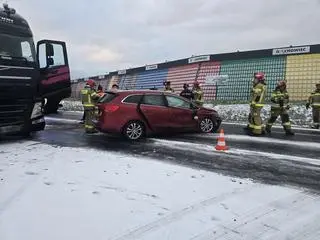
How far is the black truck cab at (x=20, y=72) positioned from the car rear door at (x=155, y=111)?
107 inches

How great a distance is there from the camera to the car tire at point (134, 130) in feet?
38.8

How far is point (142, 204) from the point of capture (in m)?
6.02

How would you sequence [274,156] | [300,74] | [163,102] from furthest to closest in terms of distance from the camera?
[300,74]
[163,102]
[274,156]

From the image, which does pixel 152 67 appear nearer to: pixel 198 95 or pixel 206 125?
pixel 198 95

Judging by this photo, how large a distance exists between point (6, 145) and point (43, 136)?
6.36 ft

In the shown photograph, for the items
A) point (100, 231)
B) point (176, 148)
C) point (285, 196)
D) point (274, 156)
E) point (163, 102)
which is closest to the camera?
point (100, 231)

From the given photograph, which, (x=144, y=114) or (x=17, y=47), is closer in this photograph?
(x=17, y=47)

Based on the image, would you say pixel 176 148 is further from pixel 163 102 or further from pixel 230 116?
pixel 230 116

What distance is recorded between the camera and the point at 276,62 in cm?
2252

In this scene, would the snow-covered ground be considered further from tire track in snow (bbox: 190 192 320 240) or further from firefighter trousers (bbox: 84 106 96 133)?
tire track in snow (bbox: 190 192 320 240)

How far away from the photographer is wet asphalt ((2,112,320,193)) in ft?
25.6

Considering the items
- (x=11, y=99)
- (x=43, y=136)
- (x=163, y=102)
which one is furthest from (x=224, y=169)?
(x=43, y=136)

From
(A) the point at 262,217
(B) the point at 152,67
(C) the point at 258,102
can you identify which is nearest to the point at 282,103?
(C) the point at 258,102

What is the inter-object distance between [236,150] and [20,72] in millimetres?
5448
